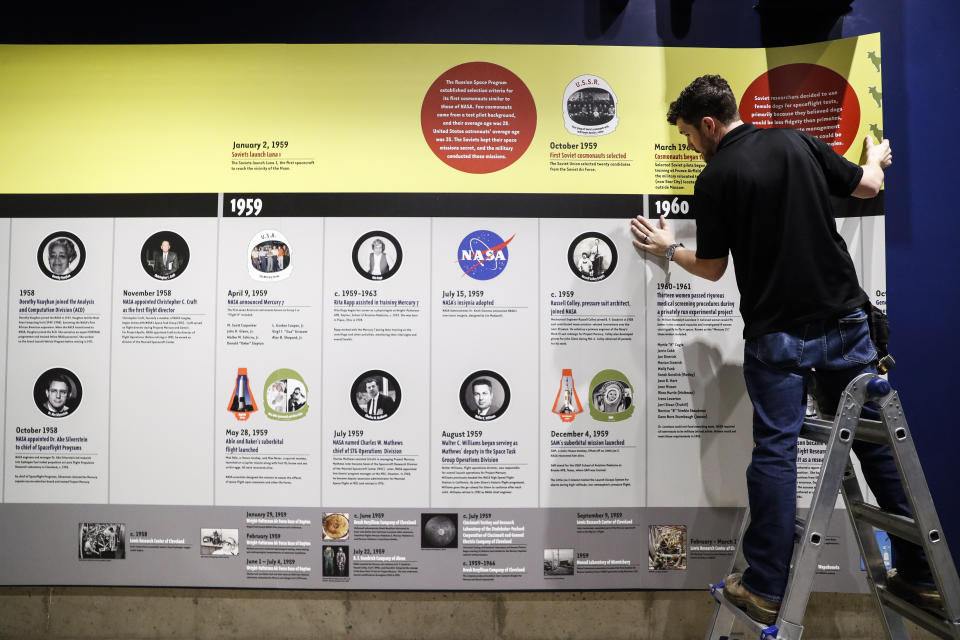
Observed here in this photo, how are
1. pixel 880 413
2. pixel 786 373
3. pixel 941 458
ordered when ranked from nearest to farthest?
pixel 880 413 < pixel 786 373 < pixel 941 458

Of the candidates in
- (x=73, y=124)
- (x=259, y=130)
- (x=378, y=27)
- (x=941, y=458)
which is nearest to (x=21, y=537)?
(x=73, y=124)

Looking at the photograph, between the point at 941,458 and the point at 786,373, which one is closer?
the point at 786,373

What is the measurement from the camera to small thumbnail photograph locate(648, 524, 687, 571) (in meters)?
2.17

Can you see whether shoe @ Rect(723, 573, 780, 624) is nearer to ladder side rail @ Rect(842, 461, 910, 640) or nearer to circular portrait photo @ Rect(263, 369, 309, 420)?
ladder side rail @ Rect(842, 461, 910, 640)

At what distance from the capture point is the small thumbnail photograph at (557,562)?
2172 mm

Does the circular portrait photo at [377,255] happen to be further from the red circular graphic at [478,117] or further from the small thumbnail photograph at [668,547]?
the small thumbnail photograph at [668,547]

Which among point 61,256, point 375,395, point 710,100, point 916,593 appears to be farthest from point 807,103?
point 61,256

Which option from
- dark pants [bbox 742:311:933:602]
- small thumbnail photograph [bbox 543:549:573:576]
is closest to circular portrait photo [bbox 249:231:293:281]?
small thumbnail photograph [bbox 543:549:573:576]

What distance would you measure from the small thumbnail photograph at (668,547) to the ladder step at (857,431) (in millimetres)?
719

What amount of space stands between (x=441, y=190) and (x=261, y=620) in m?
1.86

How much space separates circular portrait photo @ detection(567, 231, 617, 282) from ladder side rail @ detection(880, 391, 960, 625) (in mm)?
1016

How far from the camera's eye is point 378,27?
225 centimetres

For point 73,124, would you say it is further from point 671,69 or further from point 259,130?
point 671,69

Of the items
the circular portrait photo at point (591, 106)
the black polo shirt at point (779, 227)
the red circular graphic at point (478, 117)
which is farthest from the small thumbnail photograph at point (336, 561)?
the circular portrait photo at point (591, 106)
